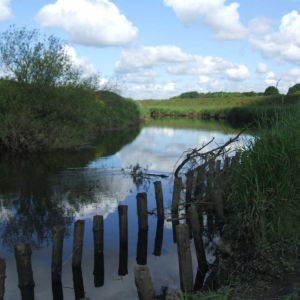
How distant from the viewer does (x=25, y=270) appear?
8078 mm

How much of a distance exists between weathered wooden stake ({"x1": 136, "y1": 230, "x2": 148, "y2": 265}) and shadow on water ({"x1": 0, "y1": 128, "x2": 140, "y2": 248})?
2478 mm

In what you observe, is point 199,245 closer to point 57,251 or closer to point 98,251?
point 98,251

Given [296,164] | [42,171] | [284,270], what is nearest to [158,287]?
[284,270]

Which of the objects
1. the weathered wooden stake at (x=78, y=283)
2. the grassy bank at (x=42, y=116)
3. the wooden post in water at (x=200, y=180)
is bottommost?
the weathered wooden stake at (x=78, y=283)

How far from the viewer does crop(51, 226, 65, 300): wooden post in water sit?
8625 mm

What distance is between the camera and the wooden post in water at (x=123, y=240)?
33.8 feet

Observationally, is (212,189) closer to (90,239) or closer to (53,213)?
(90,239)

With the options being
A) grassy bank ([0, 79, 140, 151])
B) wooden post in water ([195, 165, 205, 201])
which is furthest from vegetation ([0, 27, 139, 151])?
wooden post in water ([195, 165, 205, 201])

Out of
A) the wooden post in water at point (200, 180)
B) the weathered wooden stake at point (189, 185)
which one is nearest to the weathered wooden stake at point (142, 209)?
the wooden post in water at point (200, 180)

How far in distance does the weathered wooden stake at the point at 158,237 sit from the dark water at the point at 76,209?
0.12m

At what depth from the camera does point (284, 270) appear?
Answer: 7.41m

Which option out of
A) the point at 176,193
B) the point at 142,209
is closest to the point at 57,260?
the point at 142,209

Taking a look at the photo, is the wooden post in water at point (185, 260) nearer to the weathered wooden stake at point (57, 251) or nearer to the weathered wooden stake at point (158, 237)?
the weathered wooden stake at point (57, 251)

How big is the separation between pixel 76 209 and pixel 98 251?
5.08m
